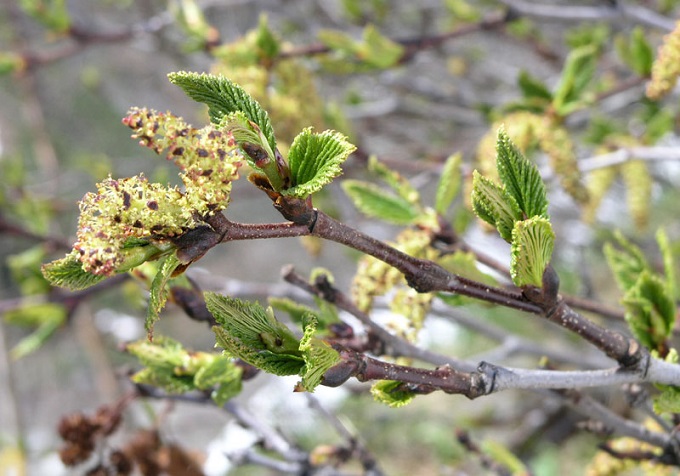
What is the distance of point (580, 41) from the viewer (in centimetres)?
189

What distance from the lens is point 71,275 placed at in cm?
55

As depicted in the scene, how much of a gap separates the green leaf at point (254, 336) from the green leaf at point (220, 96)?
143 mm

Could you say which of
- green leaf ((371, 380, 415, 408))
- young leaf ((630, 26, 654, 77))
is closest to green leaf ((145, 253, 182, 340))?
green leaf ((371, 380, 415, 408))

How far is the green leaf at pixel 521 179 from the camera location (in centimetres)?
62

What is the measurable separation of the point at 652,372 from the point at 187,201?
52 centimetres

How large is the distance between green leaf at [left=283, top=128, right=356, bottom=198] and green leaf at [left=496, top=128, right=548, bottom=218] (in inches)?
6.9

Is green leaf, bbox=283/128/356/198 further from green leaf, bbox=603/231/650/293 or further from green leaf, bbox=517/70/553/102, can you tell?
green leaf, bbox=517/70/553/102

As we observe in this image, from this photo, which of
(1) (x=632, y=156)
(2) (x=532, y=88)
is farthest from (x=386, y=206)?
(1) (x=632, y=156)

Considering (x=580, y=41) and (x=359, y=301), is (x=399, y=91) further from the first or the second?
(x=359, y=301)

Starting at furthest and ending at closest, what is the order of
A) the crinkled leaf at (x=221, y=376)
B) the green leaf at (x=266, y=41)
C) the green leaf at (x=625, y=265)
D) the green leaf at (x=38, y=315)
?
the green leaf at (x=38, y=315), the green leaf at (x=266, y=41), the green leaf at (x=625, y=265), the crinkled leaf at (x=221, y=376)

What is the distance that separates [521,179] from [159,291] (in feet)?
Answer: 1.18

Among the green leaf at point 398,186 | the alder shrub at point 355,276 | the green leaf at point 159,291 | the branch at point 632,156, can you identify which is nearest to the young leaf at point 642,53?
the alder shrub at point 355,276

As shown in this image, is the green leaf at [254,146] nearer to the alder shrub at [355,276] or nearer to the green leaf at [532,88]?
the alder shrub at [355,276]

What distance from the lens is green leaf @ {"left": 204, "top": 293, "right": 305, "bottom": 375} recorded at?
0.55m
